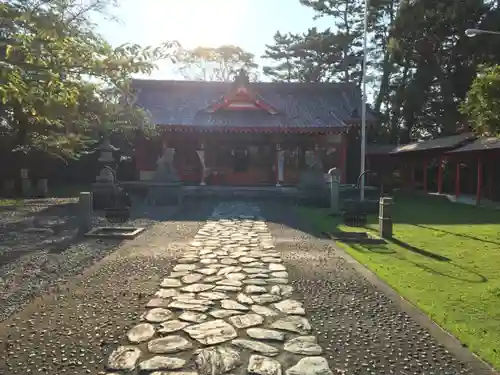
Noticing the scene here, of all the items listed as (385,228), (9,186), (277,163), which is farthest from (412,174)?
(9,186)

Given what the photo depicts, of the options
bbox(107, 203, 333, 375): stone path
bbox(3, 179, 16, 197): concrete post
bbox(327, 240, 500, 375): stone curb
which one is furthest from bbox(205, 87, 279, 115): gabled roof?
bbox(327, 240, 500, 375): stone curb

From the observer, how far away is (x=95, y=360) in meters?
3.45

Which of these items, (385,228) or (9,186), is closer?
(385,228)

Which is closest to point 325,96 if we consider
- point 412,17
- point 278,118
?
point 278,118

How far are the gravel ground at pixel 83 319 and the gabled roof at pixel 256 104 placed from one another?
14.5 meters

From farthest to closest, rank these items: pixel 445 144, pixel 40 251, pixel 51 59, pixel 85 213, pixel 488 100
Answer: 1. pixel 445 144
2. pixel 85 213
3. pixel 488 100
4. pixel 40 251
5. pixel 51 59

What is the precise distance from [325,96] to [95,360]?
79.1ft

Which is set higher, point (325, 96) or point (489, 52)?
point (489, 52)

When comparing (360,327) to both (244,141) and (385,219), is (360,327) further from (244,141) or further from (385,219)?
(244,141)

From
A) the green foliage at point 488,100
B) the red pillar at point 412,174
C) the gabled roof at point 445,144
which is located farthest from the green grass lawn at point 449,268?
the red pillar at point 412,174

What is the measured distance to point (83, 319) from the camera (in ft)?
14.4

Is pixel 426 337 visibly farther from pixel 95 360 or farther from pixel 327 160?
pixel 327 160

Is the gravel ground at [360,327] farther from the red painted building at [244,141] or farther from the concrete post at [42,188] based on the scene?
the concrete post at [42,188]

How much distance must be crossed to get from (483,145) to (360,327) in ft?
55.2
